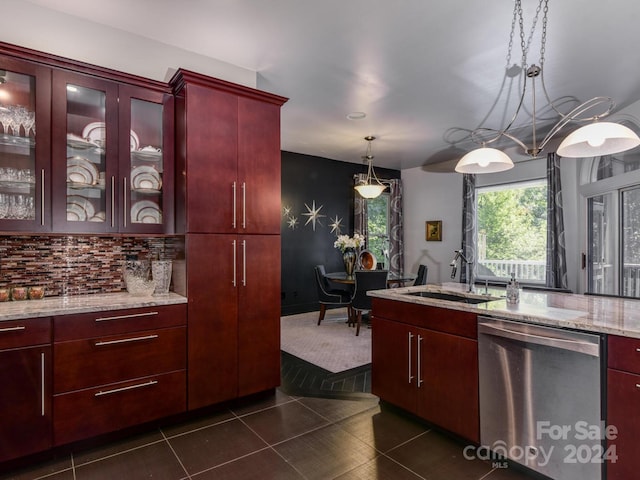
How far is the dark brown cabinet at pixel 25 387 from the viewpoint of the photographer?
1965mm

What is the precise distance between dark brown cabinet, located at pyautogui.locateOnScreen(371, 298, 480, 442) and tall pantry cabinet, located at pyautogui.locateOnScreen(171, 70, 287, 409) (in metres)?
0.89

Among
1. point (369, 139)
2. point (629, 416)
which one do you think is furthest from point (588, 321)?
point (369, 139)

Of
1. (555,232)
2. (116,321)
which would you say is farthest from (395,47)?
(555,232)

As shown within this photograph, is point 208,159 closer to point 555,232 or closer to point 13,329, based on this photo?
point 13,329

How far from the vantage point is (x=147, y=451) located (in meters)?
2.23

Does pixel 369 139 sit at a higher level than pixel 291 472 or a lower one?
higher

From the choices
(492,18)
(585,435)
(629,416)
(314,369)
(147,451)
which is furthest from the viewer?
(314,369)

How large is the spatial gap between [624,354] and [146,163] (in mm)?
3081

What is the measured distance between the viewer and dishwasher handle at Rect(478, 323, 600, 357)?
1675 mm

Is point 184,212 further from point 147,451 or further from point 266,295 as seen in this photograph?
point 147,451

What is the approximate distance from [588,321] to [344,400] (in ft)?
6.18

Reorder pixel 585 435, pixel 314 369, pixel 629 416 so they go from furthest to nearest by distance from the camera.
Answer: pixel 314 369 < pixel 585 435 < pixel 629 416

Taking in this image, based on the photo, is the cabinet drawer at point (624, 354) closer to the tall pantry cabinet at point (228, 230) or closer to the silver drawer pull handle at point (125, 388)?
the tall pantry cabinet at point (228, 230)

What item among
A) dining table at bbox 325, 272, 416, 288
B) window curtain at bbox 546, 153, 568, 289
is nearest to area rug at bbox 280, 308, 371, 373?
dining table at bbox 325, 272, 416, 288
